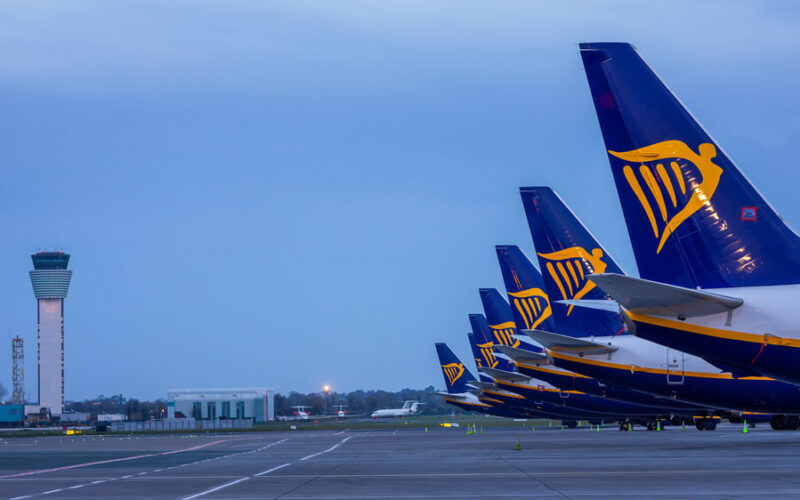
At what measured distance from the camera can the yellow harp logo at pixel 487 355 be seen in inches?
2918

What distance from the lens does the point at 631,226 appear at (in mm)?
19375

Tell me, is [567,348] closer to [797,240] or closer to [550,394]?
[797,240]

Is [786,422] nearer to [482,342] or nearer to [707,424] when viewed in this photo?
[707,424]

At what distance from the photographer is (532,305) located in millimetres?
46250

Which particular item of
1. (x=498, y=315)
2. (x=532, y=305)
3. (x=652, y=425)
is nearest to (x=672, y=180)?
(x=532, y=305)

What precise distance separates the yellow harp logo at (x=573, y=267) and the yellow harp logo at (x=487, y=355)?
114 feet

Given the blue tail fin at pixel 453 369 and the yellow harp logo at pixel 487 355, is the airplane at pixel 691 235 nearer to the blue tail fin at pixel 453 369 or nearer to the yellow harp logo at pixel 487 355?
the yellow harp logo at pixel 487 355

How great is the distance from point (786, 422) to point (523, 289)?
56.2 ft

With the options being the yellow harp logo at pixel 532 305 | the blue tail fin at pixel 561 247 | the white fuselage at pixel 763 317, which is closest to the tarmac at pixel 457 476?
the white fuselage at pixel 763 317

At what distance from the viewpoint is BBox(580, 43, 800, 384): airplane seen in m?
17.4

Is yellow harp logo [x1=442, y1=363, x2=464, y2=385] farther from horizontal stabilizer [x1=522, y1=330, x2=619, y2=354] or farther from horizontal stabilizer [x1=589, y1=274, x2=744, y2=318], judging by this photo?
horizontal stabilizer [x1=589, y1=274, x2=744, y2=318]

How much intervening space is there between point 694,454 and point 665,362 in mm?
3451

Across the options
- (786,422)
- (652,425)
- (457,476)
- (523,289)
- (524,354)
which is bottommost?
(652,425)

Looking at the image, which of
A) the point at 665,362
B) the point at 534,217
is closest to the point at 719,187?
the point at 665,362
